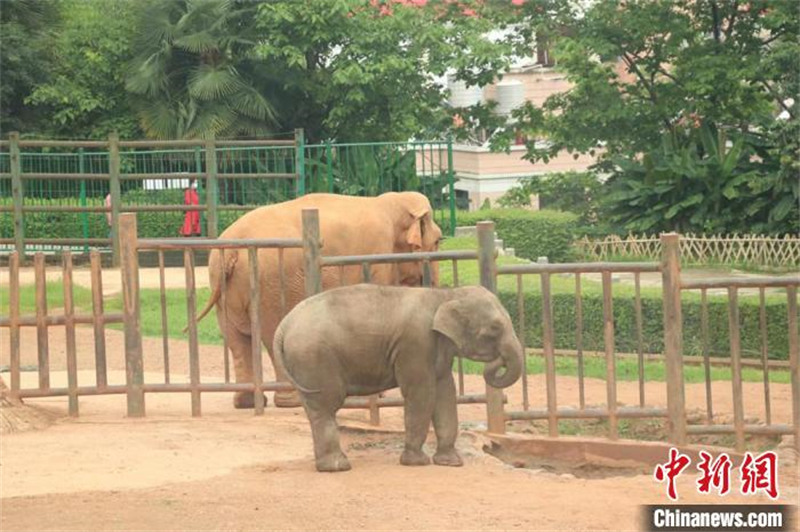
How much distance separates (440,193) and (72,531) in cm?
1972

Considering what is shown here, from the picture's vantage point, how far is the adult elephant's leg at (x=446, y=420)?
31.9 feet

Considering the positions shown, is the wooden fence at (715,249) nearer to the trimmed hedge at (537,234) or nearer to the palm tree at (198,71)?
the trimmed hedge at (537,234)

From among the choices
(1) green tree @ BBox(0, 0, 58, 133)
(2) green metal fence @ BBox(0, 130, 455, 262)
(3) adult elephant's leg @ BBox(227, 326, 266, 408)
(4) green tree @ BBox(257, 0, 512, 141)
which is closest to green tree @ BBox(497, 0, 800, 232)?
(4) green tree @ BBox(257, 0, 512, 141)

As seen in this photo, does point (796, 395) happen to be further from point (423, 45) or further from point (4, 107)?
point (4, 107)

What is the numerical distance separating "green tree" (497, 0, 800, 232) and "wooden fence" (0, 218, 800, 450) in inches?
637

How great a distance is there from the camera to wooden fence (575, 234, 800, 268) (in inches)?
988

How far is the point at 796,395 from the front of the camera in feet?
33.4

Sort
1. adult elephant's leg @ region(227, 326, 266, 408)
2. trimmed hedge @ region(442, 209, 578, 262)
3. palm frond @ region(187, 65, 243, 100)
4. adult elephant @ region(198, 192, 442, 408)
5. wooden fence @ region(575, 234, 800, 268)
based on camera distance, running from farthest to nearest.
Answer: palm frond @ region(187, 65, 243, 100) < trimmed hedge @ region(442, 209, 578, 262) < wooden fence @ region(575, 234, 800, 268) < adult elephant @ region(198, 192, 442, 408) < adult elephant's leg @ region(227, 326, 266, 408)

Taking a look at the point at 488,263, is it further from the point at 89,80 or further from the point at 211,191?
the point at 89,80

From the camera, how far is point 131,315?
1148 cm

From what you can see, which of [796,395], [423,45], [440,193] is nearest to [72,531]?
[796,395]

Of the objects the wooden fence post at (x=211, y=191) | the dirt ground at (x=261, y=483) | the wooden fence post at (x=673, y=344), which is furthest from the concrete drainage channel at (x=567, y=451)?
the wooden fence post at (x=211, y=191)

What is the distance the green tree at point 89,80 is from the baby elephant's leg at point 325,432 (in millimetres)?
22551

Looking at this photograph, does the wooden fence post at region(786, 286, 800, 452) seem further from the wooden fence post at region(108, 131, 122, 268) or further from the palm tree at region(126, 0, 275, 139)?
the palm tree at region(126, 0, 275, 139)
